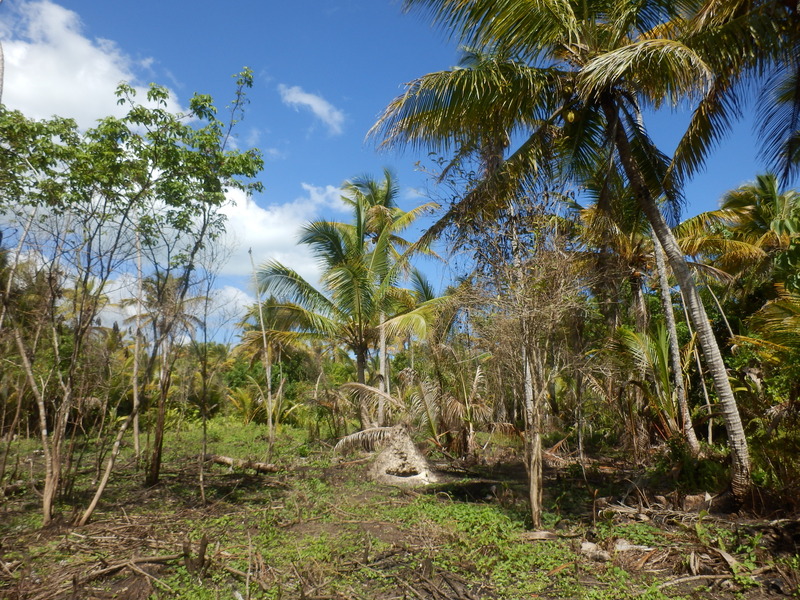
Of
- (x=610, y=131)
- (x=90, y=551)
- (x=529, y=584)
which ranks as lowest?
(x=529, y=584)

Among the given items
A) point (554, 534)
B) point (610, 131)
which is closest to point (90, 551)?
point (554, 534)

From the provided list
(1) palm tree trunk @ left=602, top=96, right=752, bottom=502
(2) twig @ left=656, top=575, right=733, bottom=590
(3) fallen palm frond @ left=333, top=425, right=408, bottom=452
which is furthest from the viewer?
(3) fallen palm frond @ left=333, top=425, right=408, bottom=452

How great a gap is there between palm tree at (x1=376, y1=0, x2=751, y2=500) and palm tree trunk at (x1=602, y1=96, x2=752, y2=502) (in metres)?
0.01

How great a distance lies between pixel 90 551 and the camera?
5.45 m

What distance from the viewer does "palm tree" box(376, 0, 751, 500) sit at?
6.32m

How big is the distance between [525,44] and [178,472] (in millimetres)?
9447

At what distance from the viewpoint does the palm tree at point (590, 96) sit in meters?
6.32

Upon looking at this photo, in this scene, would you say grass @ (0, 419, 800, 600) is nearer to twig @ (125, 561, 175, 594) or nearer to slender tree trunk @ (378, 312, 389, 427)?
twig @ (125, 561, 175, 594)

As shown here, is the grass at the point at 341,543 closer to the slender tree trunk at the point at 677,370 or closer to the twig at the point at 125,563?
the twig at the point at 125,563

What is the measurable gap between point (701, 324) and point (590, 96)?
3.44m

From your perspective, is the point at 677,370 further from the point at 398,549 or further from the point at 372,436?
the point at 398,549

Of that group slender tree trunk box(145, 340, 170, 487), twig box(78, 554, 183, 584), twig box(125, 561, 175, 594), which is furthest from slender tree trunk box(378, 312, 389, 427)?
twig box(125, 561, 175, 594)

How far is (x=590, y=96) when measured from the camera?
24.0ft

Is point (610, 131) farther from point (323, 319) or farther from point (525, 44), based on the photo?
point (323, 319)
